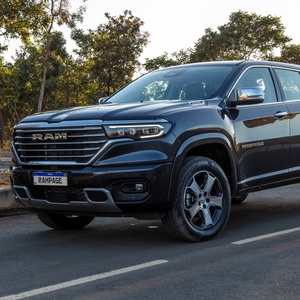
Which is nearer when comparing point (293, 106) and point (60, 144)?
point (60, 144)

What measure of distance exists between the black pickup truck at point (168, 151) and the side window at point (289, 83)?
0.90 ft

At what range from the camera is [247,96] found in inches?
253

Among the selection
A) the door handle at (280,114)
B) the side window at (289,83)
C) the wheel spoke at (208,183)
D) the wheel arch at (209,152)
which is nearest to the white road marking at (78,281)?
the wheel arch at (209,152)

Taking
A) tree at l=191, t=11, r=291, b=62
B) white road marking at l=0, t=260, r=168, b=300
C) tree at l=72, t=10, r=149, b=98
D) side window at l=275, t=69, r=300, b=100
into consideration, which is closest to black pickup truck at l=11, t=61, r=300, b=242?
side window at l=275, t=69, r=300, b=100

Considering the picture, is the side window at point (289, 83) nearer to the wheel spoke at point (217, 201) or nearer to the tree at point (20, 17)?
the wheel spoke at point (217, 201)

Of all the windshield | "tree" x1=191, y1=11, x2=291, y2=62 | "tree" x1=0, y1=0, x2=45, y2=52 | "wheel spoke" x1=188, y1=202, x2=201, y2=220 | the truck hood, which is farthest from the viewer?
"tree" x1=191, y1=11, x2=291, y2=62

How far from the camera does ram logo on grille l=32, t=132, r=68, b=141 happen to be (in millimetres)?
5703

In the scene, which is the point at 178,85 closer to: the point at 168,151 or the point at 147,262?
the point at 168,151

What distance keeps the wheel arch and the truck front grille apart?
721mm

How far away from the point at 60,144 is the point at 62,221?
1542 mm

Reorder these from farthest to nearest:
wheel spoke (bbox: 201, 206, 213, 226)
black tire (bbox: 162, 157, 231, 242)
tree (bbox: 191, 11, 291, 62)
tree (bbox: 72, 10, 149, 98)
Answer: tree (bbox: 191, 11, 291, 62) → tree (bbox: 72, 10, 149, 98) → wheel spoke (bbox: 201, 206, 213, 226) → black tire (bbox: 162, 157, 231, 242)

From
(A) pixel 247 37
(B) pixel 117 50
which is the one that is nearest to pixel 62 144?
(B) pixel 117 50

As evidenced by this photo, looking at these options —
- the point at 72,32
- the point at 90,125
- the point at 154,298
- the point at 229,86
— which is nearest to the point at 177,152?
the point at 90,125

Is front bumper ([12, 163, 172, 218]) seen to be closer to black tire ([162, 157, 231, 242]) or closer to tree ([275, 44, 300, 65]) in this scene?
black tire ([162, 157, 231, 242])
